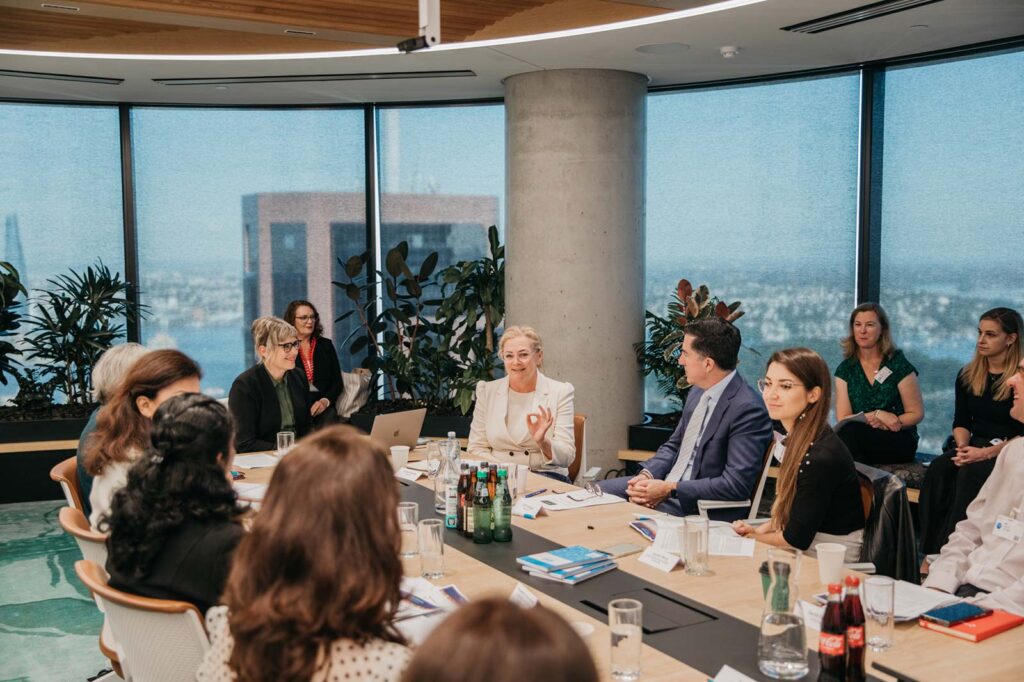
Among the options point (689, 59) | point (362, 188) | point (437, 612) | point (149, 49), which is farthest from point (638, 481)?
point (362, 188)

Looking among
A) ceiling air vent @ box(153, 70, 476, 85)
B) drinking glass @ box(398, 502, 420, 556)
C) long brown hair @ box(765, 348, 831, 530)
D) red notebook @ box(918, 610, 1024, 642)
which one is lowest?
red notebook @ box(918, 610, 1024, 642)

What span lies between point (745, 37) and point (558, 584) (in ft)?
14.0

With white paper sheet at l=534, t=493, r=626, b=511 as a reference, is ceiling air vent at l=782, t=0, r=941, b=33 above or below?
above

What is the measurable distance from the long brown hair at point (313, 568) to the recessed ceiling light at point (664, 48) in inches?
201

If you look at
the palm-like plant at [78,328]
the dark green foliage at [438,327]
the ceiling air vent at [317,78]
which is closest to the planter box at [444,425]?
the dark green foliage at [438,327]

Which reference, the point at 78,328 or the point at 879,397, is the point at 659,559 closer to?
the point at 879,397

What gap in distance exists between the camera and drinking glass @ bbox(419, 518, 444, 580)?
293cm

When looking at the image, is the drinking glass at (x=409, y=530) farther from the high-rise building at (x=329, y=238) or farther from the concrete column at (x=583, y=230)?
the high-rise building at (x=329, y=238)

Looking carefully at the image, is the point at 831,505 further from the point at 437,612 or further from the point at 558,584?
the point at 437,612

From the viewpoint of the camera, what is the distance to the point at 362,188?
29.1 feet

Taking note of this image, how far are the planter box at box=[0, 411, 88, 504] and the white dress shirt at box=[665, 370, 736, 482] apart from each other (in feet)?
16.1

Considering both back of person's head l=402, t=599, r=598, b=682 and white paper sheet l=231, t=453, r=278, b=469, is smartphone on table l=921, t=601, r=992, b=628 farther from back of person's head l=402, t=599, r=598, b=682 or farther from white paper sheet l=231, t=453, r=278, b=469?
white paper sheet l=231, t=453, r=278, b=469

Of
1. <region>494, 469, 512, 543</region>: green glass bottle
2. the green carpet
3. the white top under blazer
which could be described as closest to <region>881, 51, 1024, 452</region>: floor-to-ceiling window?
the white top under blazer

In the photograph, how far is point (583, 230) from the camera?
726 cm
